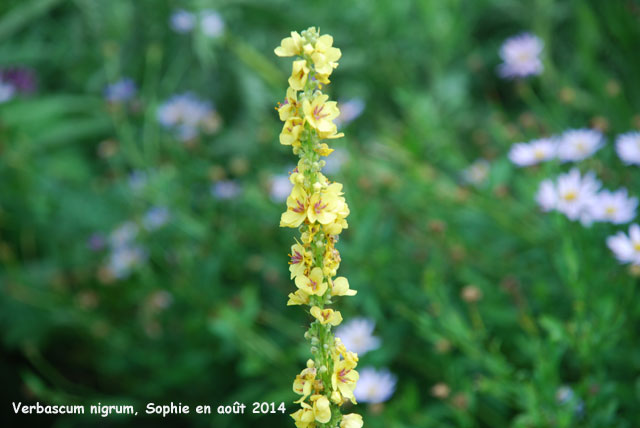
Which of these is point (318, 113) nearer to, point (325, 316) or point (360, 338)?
point (325, 316)

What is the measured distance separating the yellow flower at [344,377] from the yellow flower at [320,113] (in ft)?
0.85

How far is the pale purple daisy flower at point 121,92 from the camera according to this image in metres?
2.01

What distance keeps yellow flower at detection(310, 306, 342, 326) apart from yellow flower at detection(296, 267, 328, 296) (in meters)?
0.02

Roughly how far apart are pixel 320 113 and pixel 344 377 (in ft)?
0.98


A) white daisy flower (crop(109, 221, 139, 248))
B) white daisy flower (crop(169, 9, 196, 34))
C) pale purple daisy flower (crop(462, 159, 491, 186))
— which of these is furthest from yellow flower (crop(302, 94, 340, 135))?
white daisy flower (crop(169, 9, 196, 34))

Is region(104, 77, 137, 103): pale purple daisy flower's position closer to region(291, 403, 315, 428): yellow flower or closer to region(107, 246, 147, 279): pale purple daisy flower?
region(107, 246, 147, 279): pale purple daisy flower

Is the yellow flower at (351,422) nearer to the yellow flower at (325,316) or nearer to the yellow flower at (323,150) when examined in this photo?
the yellow flower at (325,316)

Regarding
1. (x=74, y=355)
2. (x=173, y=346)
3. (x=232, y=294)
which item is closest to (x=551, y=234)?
(x=232, y=294)

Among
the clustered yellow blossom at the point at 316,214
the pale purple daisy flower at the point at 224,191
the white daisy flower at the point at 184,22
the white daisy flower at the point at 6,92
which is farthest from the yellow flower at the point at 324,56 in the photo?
the white daisy flower at the point at 6,92

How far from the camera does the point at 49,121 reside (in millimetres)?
2279

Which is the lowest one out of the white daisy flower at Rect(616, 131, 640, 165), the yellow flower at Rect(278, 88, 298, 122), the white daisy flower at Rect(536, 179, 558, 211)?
the yellow flower at Rect(278, 88, 298, 122)

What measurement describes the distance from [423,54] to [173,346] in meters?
1.67

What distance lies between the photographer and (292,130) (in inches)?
24.1

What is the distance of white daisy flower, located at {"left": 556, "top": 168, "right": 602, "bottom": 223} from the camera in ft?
4.11
